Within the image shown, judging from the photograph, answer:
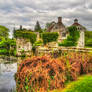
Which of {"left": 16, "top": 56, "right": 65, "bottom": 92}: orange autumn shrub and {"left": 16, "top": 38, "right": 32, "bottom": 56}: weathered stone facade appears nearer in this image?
{"left": 16, "top": 56, "right": 65, "bottom": 92}: orange autumn shrub

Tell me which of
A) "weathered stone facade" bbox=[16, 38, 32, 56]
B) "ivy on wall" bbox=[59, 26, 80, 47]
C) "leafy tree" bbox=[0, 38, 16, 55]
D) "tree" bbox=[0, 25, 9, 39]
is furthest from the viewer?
"tree" bbox=[0, 25, 9, 39]

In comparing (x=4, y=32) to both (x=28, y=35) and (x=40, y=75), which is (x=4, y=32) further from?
(x=40, y=75)

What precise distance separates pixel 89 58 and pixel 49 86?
3496 millimetres

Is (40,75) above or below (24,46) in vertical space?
below

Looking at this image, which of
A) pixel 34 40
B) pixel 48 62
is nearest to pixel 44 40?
pixel 34 40

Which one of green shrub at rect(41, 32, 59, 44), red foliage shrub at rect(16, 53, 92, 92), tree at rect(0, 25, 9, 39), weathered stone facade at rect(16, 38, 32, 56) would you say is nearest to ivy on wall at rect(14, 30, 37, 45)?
weathered stone facade at rect(16, 38, 32, 56)

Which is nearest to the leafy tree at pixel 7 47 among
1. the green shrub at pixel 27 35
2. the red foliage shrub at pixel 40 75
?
the green shrub at pixel 27 35

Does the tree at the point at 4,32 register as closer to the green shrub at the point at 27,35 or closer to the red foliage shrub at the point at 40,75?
the green shrub at the point at 27,35

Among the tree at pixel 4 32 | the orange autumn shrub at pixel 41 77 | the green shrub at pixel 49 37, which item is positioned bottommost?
the orange autumn shrub at pixel 41 77

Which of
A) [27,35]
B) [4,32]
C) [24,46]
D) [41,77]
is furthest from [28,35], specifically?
[4,32]

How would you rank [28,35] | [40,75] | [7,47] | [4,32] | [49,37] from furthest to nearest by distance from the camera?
[4,32] < [7,47] < [49,37] < [28,35] < [40,75]

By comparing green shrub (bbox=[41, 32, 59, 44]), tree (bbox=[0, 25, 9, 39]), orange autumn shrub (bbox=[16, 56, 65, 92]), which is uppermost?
tree (bbox=[0, 25, 9, 39])

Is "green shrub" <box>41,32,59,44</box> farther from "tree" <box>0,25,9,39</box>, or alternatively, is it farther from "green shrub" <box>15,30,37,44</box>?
"tree" <box>0,25,9,39</box>

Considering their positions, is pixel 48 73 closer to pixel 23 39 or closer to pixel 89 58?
pixel 89 58
